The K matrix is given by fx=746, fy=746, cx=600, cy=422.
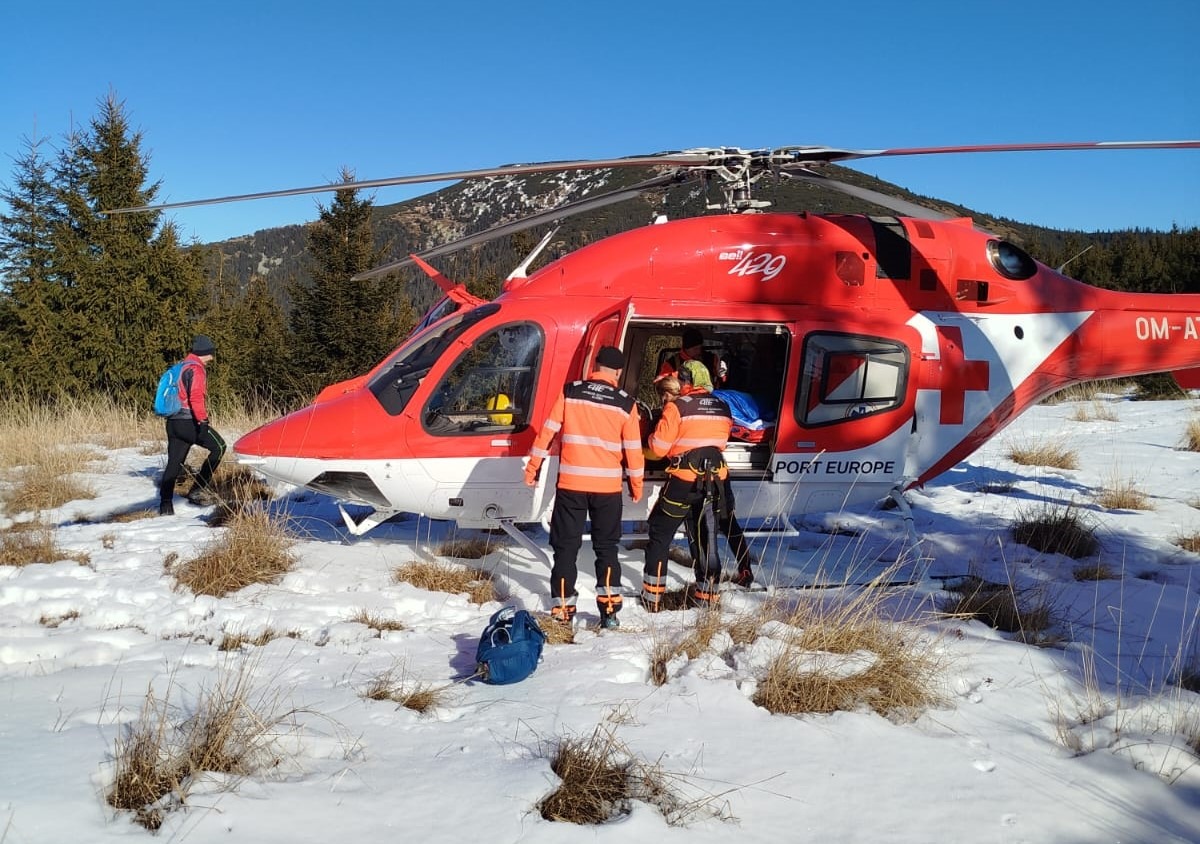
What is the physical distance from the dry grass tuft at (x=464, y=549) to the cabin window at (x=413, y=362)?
1514 millimetres

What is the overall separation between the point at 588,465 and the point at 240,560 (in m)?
2.84

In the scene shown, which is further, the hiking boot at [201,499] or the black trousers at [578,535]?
the hiking boot at [201,499]

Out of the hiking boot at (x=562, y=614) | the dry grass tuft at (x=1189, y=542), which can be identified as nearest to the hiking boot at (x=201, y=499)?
the hiking boot at (x=562, y=614)

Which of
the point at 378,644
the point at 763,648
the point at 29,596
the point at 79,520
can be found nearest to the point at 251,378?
the point at 79,520

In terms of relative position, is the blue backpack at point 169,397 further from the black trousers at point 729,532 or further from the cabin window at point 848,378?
the cabin window at point 848,378

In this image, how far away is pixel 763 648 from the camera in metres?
4.37

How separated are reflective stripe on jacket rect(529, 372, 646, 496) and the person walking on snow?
480 cm

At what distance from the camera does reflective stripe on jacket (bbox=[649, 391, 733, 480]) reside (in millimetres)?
5781

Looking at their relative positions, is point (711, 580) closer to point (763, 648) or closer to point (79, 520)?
point (763, 648)

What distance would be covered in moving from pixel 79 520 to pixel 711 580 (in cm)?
669

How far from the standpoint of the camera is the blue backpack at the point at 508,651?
13.2 ft

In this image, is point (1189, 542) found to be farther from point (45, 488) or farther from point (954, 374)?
point (45, 488)

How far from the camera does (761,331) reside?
22.0 feet

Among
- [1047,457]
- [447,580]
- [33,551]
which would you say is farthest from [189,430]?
[1047,457]
